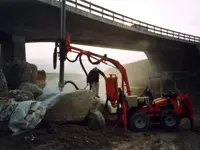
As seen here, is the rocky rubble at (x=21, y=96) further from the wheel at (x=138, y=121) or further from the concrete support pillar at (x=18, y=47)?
the concrete support pillar at (x=18, y=47)

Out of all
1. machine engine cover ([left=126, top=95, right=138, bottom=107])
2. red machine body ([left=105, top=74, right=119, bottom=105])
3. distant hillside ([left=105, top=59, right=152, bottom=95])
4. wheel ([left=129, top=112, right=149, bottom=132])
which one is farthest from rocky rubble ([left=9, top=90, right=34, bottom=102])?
distant hillside ([left=105, top=59, right=152, bottom=95])

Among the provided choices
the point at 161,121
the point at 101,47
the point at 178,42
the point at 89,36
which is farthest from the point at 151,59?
the point at 161,121

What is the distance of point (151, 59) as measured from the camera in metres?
35.0

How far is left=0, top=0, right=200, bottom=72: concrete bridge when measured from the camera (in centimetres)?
1803

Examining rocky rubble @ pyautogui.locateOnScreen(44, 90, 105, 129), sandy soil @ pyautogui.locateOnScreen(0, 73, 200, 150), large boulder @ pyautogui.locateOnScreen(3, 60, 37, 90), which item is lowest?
sandy soil @ pyautogui.locateOnScreen(0, 73, 200, 150)

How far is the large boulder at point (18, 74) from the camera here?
13.5 m

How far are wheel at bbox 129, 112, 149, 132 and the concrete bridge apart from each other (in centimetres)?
1009

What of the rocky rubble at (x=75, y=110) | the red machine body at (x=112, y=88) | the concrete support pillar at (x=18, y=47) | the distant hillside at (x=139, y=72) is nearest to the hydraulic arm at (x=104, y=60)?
the red machine body at (x=112, y=88)

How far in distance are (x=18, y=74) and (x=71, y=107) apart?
526 centimetres

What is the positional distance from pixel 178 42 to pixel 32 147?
1116 inches

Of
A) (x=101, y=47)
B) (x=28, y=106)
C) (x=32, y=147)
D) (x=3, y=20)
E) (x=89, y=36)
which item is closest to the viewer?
(x=32, y=147)

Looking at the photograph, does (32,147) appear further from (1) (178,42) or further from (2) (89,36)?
(1) (178,42)

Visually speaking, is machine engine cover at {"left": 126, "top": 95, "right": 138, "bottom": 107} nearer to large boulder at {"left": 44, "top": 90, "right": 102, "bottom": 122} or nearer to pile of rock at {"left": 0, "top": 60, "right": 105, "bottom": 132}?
pile of rock at {"left": 0, "top": 60, "right": 105, "bottom": 132}

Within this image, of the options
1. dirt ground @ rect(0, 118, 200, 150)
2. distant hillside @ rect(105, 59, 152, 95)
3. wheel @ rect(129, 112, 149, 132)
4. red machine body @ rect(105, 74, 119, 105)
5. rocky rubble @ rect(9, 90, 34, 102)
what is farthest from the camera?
distant hillside @ rect(105, 59, 152, 95)
